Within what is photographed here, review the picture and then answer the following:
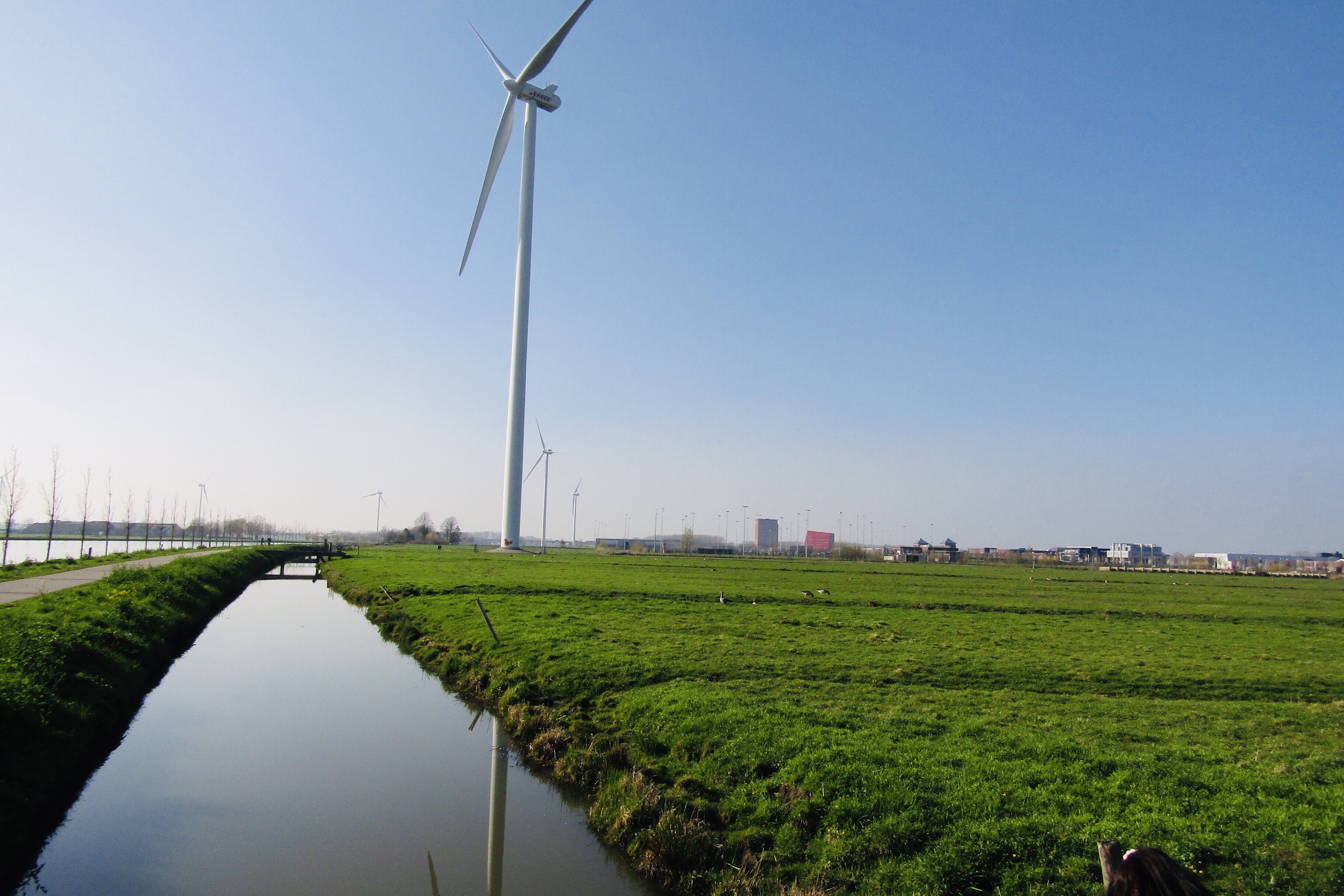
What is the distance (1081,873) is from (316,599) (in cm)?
5287

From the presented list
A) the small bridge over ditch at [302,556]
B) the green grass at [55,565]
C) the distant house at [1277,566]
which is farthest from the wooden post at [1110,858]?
the distant house at [1277,566]

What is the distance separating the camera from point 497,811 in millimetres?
13320

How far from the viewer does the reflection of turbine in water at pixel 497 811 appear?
10.9 meters

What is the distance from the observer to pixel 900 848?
967 centimetres

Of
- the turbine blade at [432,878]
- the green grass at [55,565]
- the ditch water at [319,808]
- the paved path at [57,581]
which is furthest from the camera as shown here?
the green grass at [55,565]

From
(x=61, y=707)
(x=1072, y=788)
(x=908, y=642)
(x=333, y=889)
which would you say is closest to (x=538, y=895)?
(x=333, y=889)

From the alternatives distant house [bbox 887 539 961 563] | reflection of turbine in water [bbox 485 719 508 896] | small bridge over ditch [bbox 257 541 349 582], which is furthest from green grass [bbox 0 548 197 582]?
distant house [bbox 887 539 961 563]

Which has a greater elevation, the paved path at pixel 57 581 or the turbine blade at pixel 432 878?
the paved path at pixel 57 581

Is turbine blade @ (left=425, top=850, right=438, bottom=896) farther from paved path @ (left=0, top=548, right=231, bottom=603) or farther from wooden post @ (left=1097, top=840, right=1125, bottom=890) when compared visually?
paved path @ (left=0, top=548, right=231, bottom=603)

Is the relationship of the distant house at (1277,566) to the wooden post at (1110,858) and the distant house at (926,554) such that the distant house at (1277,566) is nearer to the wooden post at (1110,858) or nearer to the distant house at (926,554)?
the distant house at (926,554)

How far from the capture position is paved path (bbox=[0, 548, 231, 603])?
26.3 meters

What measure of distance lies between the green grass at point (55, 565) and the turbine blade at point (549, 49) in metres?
58.7

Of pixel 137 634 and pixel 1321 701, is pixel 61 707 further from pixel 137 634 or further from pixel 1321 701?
pixel 1321 701

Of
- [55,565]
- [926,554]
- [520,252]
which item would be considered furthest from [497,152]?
[926,554]
